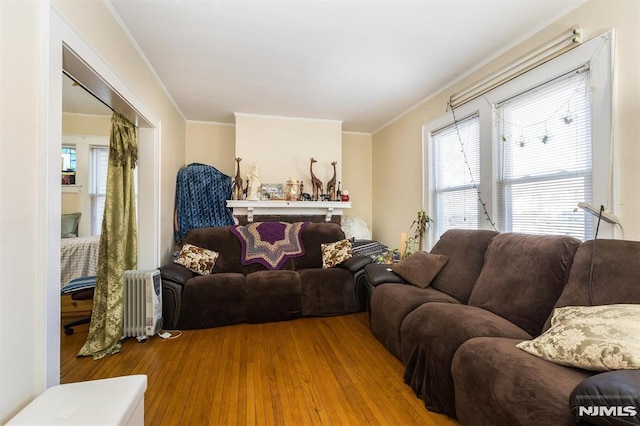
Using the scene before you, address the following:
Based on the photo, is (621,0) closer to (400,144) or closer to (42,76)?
(400,144)

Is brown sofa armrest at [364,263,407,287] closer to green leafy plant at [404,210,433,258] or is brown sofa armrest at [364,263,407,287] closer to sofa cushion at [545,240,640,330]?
green leafy plant at [404,210,433,258]

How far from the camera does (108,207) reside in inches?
91.0

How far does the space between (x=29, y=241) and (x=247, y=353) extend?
1637 mm

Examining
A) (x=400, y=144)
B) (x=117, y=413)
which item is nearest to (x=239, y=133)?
(x=400, y=144)

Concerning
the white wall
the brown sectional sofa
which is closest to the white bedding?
the white wall

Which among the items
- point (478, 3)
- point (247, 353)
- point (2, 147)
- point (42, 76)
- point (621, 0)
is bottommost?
point (247, 353)

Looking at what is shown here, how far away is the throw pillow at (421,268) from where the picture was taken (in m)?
2.48

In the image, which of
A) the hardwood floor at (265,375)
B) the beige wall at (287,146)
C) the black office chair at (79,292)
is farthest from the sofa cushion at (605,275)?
the black office chair at (79,292)

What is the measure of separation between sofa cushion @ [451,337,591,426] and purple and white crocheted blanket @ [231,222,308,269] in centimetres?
232

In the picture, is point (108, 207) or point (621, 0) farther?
point (108, 207)

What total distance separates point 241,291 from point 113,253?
1182 mm

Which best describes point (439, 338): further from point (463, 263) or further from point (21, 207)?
point (21, 207)

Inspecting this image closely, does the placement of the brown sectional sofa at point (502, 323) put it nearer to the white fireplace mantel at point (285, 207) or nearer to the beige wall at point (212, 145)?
the white fireplace mantel at point (285, 207)

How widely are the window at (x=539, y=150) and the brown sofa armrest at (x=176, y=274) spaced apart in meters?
2.98
